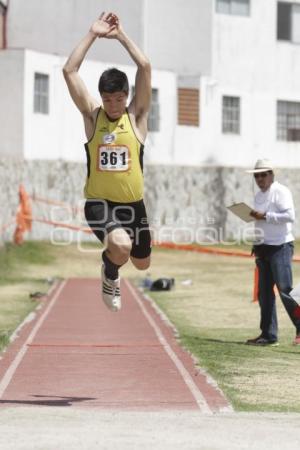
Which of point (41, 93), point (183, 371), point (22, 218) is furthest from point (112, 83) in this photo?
point (41, 93)

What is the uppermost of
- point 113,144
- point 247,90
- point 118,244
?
point 247,90

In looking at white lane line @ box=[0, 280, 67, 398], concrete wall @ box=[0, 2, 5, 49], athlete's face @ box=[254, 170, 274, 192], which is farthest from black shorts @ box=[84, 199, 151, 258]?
concrete wall @ box=[0, 2, 5, 49]

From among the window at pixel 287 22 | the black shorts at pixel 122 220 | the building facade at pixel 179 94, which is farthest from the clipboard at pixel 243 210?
the window at pixel 287 22

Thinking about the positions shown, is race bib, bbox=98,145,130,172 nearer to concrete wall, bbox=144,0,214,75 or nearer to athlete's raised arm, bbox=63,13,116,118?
athlete's raised arm, bbox=63,13,116,118

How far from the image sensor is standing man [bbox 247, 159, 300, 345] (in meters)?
15.4

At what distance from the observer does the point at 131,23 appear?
4444 cm

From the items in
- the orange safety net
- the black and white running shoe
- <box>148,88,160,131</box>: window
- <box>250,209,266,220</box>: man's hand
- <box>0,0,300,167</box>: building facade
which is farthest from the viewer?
<box>148,88,160,131</box>: window

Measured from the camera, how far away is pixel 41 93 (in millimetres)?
42125

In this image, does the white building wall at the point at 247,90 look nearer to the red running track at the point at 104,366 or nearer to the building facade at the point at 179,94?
the building facade at the point at 179,94

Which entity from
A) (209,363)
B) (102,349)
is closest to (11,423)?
(209,363)

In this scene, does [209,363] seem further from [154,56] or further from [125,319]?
[154,56]

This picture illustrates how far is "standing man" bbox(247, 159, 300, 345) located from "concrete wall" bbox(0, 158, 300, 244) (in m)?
23.4

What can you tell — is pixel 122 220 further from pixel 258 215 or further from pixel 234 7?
pixel 234 7

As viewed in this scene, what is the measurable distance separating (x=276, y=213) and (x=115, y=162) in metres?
4.62
